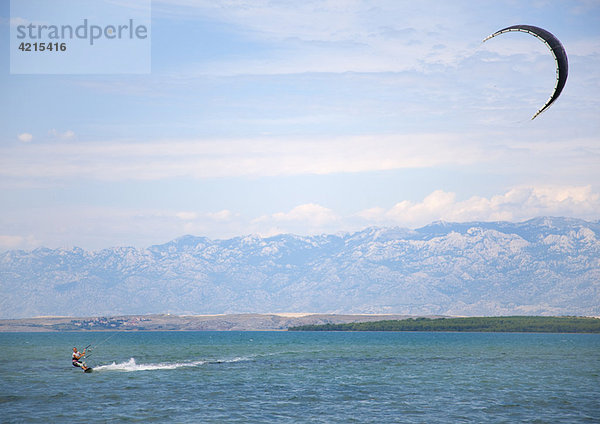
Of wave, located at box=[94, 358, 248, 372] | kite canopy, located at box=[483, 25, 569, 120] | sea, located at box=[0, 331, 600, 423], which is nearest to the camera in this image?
kite canopy, located at box=[483, 25, 569, 120]

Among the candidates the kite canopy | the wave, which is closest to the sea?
the wave

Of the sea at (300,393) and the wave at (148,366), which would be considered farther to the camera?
Result: the wave at (148,366)

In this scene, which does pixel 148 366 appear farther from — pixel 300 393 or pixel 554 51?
pixel 554 51

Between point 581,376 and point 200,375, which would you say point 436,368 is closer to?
point 581,376

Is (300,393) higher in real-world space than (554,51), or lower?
lower

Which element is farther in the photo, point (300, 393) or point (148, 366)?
point (148, 366)

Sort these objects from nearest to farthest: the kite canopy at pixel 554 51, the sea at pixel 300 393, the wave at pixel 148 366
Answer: the kite canopy at pixel 554 51, the sea at pixel 300 393, the wave at pixel 148 366

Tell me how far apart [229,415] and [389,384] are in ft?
72.6

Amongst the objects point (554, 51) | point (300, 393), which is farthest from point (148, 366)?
point (554, 51)

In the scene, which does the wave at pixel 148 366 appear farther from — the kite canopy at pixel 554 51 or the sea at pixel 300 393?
the kite canopy at pixel 554 51

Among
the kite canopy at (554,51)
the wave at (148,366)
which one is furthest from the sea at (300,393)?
the kite canopy at (554,51)

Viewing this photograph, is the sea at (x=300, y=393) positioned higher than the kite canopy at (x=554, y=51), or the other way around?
the kite canopy at (x=554, y=51)

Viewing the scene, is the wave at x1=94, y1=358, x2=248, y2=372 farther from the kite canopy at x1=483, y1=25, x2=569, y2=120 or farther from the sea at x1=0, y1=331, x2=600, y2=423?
the kite canopy at x1=483, y1=25, x2=569, y2=120

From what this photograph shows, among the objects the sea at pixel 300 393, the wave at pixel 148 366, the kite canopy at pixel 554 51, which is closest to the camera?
the kite canopy at pixel 554 51
